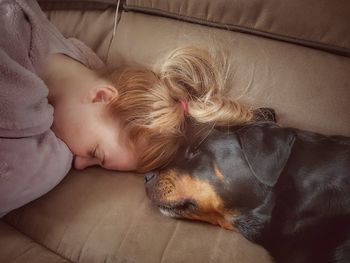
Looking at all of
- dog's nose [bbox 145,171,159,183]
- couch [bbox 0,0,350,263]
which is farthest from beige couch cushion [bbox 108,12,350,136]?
dog's nose [bbox 145,171,159,183]

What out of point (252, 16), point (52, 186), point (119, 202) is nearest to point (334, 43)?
point (252, 16)

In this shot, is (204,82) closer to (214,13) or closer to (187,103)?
(187,103)

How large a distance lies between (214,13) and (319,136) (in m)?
0.36

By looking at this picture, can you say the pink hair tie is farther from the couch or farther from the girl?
the couch

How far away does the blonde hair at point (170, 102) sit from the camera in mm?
859

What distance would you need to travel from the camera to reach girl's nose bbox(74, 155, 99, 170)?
933 millimetres

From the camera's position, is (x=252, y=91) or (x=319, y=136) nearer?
(x=319, y=136)

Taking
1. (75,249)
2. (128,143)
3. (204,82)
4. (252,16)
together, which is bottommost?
(75,249)

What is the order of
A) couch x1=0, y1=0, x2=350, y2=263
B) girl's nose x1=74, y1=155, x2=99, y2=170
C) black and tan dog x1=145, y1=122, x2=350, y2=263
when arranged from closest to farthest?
1. black and tan dog x1=145, y1=122, x2=350, y2=263
2. couch x1=0, y1=0, x2=350, y2=263
3. girl's nose x1=74, y1=155, x2=99, y2=170

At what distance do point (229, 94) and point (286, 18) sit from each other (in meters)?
0.20

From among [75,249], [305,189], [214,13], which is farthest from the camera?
[214,13]

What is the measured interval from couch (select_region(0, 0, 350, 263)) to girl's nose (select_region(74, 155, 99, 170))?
0.07 ft

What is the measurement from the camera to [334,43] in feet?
3.05

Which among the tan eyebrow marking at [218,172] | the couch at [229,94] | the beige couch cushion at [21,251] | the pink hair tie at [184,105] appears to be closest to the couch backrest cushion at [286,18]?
the couch at [229,94]
